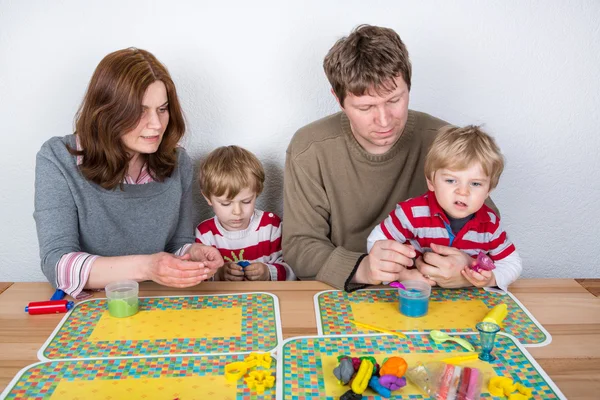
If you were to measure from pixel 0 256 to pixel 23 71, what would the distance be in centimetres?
74

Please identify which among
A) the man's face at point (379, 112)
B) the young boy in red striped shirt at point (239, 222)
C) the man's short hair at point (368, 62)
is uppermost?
the man's short hair at point (368, 62)

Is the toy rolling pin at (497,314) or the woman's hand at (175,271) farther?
the woman's hand at (175,271)

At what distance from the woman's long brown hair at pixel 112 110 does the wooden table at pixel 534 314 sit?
0.38 m

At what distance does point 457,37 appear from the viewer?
2.14 m

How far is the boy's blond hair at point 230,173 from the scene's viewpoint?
6.62 ft

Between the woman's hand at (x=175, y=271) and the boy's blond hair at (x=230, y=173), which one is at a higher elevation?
the boy's blond hair at (x=230, y=173)

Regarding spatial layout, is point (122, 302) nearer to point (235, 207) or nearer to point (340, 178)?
point (235, 207)

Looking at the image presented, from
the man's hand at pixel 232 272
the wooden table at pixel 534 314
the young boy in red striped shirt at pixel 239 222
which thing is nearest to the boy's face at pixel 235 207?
the young boy in red striped shirt at pixel 239 222

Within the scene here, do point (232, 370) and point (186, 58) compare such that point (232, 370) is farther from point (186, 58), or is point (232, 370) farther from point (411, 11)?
point (411, 11)

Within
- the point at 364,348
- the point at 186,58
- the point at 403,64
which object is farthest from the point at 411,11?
the point at 364,348

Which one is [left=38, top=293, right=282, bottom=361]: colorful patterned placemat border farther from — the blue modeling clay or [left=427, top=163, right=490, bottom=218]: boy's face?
[left=427, top=163, right=490, bottom=218]: boy's face

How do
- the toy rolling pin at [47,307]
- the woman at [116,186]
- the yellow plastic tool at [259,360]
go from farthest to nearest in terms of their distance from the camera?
the woman at [116,186] < the toy rolling pin at [47,307] < the yellow plastic tool at [259,360]

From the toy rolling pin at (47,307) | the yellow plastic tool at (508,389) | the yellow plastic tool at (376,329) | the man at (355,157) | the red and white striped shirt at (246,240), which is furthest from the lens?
the red and white striped shirt at (246,240)

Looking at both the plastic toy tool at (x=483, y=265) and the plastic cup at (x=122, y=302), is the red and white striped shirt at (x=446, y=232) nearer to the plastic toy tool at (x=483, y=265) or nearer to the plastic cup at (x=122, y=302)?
the plastic toy tool at (x=483, y=265)
